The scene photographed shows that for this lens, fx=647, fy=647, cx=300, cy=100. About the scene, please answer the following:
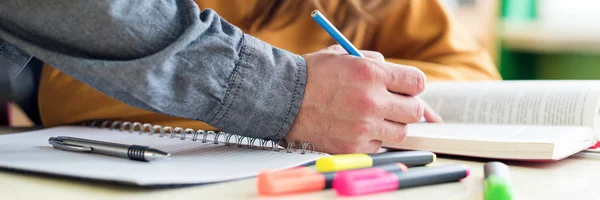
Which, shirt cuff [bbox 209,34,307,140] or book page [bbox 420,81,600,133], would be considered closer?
shirt cuff [bbox 209,34,307,140]

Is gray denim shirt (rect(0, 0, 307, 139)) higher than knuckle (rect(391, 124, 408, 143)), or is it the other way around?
gray denim shirt (rect(0, 0, 307, 139))

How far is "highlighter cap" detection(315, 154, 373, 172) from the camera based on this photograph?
522mm

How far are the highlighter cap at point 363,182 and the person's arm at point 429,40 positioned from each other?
0.77 m

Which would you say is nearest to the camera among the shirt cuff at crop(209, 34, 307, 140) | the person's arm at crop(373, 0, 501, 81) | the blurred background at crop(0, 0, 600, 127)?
the shirt cuff at crop(209, 34, 307, 140)

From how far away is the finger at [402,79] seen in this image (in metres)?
0.67

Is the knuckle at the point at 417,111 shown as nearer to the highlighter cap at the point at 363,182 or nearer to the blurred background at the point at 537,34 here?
the highlighter cap at the point at 363,182

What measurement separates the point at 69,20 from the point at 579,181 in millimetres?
468

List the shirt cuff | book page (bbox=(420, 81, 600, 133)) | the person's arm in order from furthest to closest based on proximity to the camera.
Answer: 1. the person's arm
2. book page (bbox=(420, 81, 600, 133))
3. the shirt cuff

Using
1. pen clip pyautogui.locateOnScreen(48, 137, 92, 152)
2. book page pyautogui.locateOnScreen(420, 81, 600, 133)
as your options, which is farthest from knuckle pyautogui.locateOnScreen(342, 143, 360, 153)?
book page pyautogui.locateOnScreen(420, 81, 600, 133)

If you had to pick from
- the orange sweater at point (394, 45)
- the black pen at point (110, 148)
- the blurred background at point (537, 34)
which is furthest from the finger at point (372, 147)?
the blurred background at point (537, 34)

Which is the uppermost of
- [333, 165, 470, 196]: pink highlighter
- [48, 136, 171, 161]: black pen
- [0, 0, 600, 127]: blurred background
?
[0, 0, 600, 127]: blurred background

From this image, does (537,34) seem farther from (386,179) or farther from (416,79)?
(386,179)

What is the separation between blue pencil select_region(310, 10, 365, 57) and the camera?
64 centimetres

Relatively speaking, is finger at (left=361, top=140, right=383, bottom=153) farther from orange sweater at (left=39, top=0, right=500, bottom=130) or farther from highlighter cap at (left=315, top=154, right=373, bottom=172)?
orange sweater at (left=39, top=0, right=500, bottom=130)
